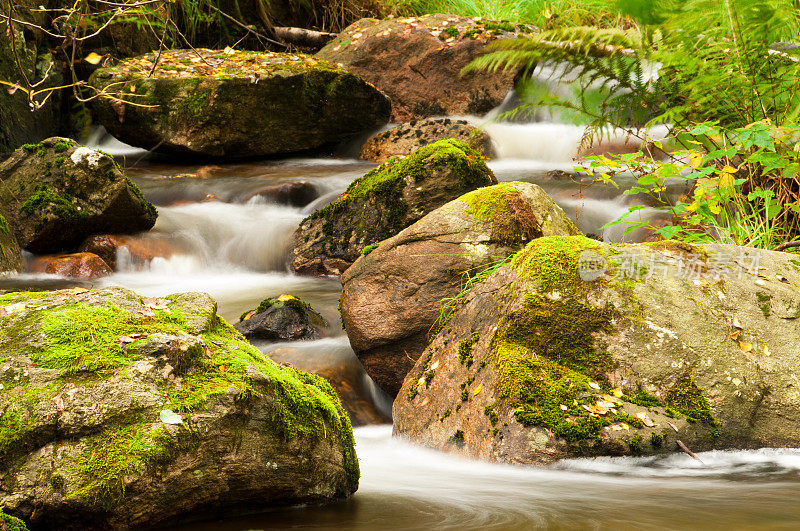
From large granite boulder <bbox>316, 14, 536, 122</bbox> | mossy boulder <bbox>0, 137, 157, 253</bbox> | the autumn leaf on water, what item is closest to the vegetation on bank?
the autumn leaf on water

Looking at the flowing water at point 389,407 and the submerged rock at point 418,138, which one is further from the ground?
the submerged rock at point 418,138

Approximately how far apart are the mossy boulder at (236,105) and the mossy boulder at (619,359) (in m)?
8.01

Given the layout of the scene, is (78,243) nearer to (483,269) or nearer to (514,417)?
(483,269)

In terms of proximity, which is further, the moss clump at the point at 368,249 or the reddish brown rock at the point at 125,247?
the reddish brown rock at the point at 125,247

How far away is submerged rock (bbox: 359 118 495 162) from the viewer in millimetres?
10445

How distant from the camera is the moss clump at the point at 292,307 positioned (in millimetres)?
5949

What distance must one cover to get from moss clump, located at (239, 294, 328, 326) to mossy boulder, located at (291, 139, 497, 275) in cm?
117

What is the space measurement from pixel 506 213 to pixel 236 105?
727 cm

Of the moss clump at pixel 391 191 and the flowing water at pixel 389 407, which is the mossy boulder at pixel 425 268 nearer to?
the flowing water at pixel 389 407

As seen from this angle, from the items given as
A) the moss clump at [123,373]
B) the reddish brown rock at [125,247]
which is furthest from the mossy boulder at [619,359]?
the reddish brown rock at [125,247]

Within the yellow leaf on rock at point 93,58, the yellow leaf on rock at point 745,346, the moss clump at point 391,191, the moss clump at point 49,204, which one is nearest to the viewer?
the yellow leaf on rock at point 745,346

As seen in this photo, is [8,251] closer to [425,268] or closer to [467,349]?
[425,268]

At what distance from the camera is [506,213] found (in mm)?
4824
